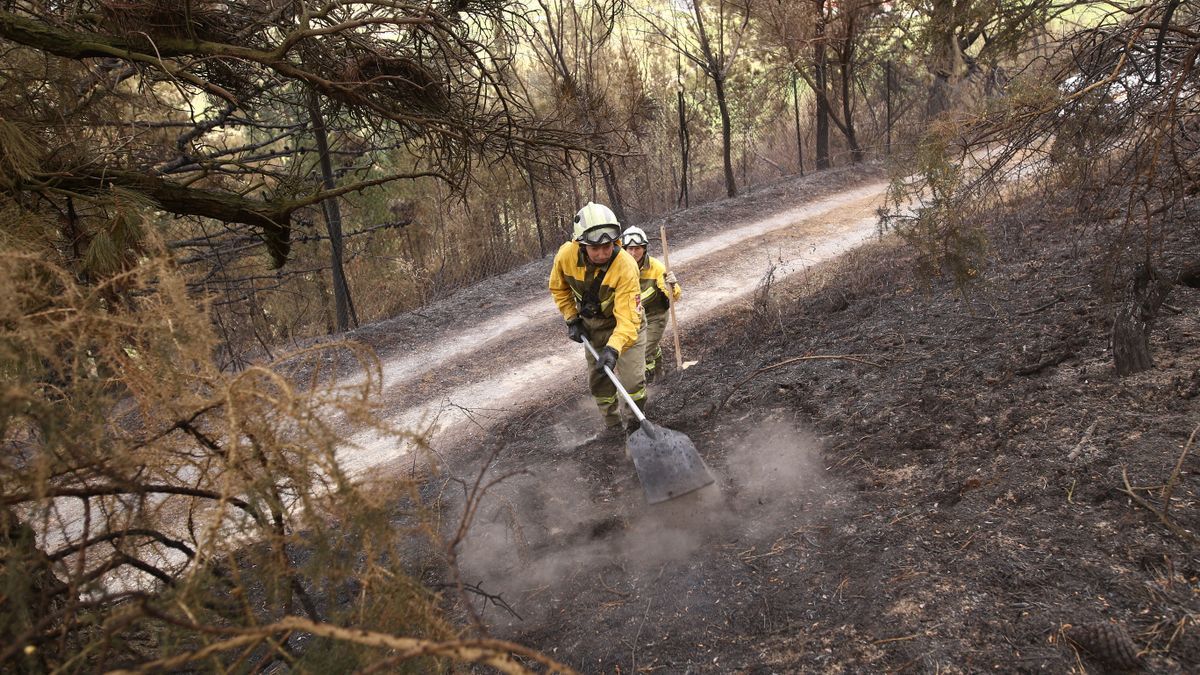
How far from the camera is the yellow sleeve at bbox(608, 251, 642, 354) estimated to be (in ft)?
18.4

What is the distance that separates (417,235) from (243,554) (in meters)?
13.7

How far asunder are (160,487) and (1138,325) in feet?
16.7

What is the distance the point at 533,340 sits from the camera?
9648 mm

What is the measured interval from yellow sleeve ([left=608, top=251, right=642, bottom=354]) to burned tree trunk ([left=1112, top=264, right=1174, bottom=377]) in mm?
3088

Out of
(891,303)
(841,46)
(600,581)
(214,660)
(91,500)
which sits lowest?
(600,581)

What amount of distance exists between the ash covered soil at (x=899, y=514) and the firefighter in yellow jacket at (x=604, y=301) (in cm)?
51

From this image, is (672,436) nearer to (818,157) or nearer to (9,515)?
(9,515)

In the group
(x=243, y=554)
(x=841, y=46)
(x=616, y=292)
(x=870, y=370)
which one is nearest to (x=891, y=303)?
(x=870, y=370)

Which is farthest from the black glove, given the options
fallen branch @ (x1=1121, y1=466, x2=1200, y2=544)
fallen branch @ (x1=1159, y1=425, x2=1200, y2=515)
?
fallen branch @ (x1=1159, y1=425, x2=1200, y2=515)

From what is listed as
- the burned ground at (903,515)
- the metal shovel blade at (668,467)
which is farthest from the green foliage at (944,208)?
the metal shovel blade at (668,467)

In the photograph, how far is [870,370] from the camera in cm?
602

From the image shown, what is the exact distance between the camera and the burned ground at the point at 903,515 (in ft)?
10.3

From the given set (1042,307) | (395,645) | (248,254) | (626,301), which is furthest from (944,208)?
(248,254)

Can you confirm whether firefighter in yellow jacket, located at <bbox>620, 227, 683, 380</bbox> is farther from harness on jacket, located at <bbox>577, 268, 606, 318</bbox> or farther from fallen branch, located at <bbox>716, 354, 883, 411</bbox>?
fallen branch, located at <bbox>716, 354, 883, 411</bbox>
